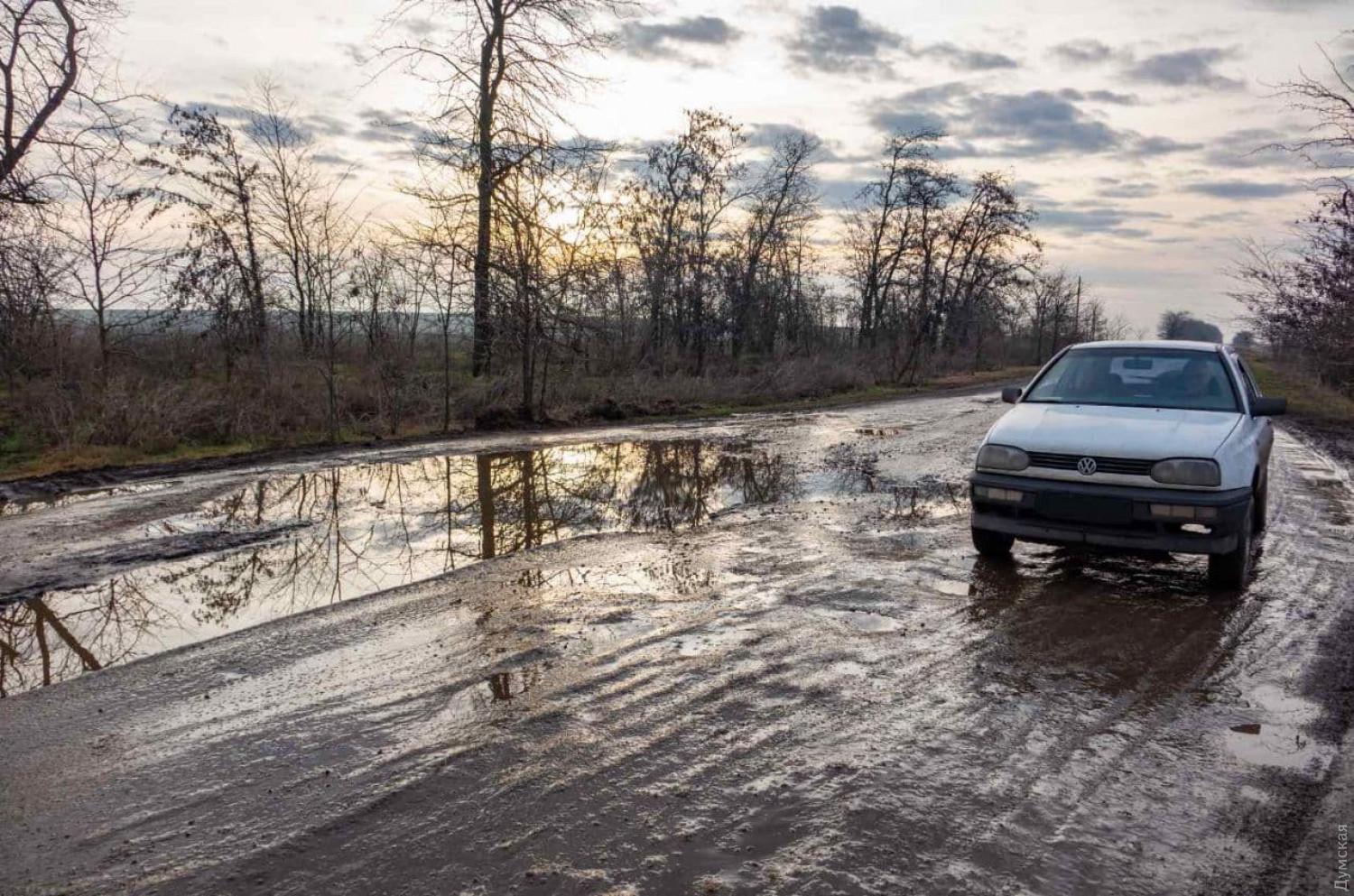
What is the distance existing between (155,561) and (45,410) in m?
10.3

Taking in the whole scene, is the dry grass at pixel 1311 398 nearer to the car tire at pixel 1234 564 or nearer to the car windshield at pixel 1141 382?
the car windshield at pixel 1141 382

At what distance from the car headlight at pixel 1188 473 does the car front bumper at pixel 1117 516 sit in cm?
7

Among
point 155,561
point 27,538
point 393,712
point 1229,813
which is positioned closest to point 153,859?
point 393,712

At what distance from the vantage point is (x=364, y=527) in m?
8.50

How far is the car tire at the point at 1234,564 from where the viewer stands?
5.89 meters

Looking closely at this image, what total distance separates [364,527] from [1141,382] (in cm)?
777

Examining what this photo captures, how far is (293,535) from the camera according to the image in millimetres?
8117

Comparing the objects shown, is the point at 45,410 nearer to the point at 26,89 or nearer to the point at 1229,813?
the point at 26,89

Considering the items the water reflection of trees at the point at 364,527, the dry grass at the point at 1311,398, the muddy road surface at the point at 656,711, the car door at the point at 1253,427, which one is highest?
the car door at the point at 1253,427

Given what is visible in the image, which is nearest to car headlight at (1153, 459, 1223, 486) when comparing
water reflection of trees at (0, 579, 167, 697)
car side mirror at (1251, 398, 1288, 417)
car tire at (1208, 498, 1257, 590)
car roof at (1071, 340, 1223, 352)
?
car tire at (1208, 498, 1257, 590)

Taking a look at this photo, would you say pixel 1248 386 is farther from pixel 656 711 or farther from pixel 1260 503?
pixel 656 711

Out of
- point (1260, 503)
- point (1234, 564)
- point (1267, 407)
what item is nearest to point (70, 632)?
point (1234, 564)

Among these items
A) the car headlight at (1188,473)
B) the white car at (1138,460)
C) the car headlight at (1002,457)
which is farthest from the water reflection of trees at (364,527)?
the car headlight at (1188,473)

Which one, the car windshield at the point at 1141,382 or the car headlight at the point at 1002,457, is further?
the car windshield at the point at 1141,382
